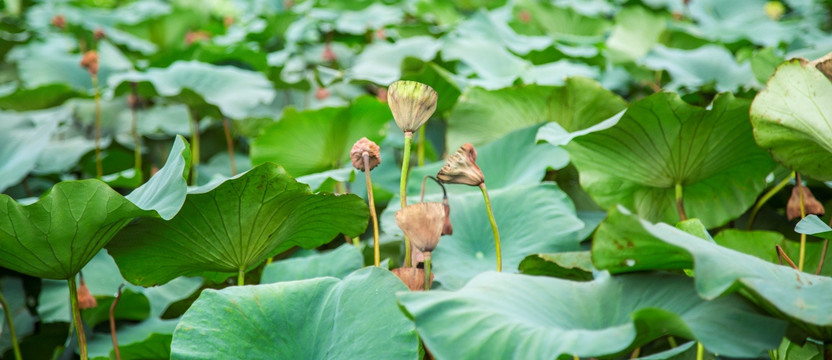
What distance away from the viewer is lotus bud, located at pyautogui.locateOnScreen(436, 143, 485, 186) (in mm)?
751

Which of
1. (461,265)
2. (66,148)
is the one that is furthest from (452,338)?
(66,148)

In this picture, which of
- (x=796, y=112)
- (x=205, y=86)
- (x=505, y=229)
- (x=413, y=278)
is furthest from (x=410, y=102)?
(x=205, y=86)

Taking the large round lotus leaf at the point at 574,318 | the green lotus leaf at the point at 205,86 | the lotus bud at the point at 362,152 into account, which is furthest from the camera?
the green lotus leaf at the point at 205,86

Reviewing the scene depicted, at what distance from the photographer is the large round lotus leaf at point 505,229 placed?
946mm

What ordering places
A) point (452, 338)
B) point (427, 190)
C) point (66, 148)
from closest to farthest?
point (452, 338) < point (427, 190) < point (66, 148)

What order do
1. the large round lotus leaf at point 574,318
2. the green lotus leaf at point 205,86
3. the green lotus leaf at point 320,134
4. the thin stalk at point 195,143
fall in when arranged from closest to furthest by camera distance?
the large round lotus leaf at point 574,318, the green lotus leaf at point 320,134, the green lotus leaf at point 205,86, the thin stalk at point 195,143

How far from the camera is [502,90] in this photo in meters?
1.25

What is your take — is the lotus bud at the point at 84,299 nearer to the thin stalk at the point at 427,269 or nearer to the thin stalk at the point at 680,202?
the thin stalk at the point at 427,269

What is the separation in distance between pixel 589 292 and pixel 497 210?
374 millimetres

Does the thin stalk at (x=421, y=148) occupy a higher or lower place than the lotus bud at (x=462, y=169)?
lower

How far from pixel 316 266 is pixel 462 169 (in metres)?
0.33

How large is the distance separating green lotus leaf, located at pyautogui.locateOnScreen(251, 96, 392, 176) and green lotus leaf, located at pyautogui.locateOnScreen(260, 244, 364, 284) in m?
0.36

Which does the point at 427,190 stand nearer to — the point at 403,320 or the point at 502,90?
the point at 502,90

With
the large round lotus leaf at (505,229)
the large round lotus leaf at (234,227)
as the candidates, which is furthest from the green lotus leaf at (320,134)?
the large round lotus leaf at (234,227)
